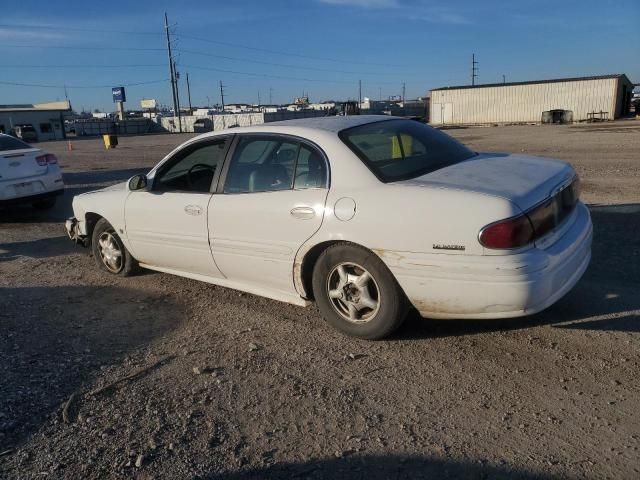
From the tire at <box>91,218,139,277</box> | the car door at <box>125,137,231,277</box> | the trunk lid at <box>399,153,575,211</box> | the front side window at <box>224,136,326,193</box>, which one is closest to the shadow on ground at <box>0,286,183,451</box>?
the tire at <box>91,218,139,277</box>

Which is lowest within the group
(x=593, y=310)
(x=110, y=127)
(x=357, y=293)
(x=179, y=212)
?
(x=593, y=310)

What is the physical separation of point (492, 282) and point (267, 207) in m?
1.68

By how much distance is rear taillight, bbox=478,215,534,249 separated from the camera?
310 cm

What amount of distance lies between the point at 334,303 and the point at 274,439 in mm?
1274

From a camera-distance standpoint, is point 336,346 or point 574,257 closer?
point 574,257

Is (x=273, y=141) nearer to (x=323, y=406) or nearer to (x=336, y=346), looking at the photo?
(x=336, y=346)

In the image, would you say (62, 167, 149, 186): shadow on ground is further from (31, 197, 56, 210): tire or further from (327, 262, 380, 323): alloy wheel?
(327, 262, 380, 323): alloy wheel

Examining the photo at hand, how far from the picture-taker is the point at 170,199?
471cm

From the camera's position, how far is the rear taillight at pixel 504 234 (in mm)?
3104

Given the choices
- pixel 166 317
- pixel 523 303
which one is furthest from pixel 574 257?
pixel 166 317

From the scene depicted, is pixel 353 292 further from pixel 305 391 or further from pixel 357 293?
pixel 305 391

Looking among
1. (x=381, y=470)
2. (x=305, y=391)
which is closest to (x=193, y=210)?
(x=305, y=391)

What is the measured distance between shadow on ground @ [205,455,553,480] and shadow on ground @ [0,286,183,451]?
1.30m

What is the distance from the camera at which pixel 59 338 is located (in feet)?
13.5
